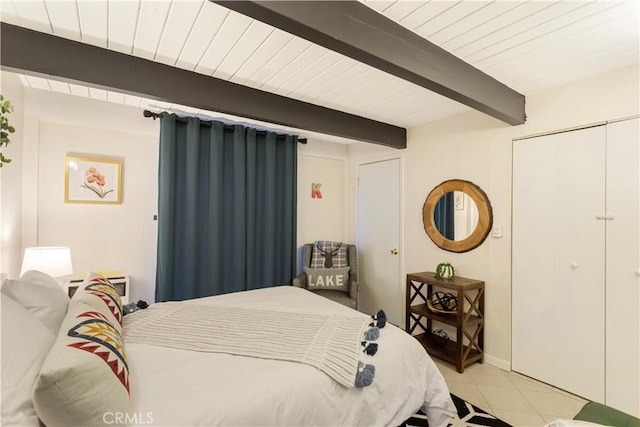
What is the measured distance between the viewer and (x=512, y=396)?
2301mm

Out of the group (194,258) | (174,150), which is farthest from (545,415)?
(174,150)

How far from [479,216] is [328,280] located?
175 cm

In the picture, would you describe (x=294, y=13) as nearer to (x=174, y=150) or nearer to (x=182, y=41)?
(x=182, y=41)

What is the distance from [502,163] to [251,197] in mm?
2543

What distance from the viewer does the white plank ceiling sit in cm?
150

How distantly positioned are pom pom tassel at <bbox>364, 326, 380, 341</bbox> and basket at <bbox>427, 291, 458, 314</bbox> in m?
1.41

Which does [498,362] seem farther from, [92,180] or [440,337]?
[92,180]

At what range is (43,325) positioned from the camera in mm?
1221

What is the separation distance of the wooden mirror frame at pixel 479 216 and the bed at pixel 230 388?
160 cm

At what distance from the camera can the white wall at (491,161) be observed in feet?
7.20

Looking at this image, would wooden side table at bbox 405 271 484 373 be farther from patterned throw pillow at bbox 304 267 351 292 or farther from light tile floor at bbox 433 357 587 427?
patterned throw pillow at bbox 304 267 351 292

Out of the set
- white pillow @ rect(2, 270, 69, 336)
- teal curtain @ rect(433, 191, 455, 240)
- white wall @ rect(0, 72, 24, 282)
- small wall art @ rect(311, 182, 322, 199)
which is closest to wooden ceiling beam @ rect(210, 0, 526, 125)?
teal curtain @ rect(433, 191, 455, 240)

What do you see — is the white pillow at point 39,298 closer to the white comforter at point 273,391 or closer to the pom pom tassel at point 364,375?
the white comforter at point 273,391

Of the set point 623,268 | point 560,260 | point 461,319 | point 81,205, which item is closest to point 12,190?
point 81,205
